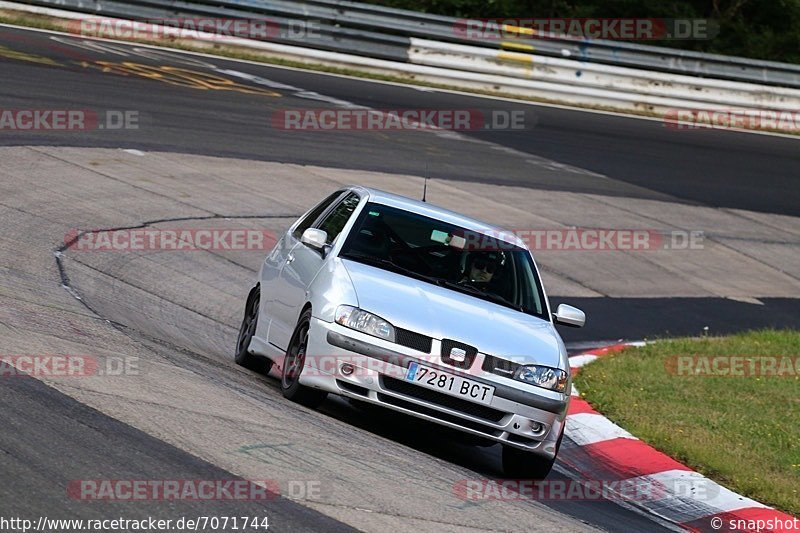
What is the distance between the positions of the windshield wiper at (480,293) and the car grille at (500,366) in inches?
36.3

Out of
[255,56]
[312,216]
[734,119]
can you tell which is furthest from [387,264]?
[734,119]

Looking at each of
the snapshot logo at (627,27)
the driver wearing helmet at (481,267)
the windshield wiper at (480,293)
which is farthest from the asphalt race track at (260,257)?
the snapshot logo at (627,27)

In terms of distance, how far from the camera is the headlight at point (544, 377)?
777 cm

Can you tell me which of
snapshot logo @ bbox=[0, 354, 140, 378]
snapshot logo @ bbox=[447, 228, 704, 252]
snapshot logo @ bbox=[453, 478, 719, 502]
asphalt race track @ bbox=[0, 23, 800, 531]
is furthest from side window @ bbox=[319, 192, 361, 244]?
snapshot logo @ bbox=[447, 228, 704, 252]

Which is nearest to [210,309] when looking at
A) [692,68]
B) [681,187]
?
[681,187]

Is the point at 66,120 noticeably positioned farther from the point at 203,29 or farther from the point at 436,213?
the point at 436,213

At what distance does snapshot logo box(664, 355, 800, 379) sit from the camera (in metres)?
12.1

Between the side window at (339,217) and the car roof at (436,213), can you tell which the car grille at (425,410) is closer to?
the side window at (339,217)

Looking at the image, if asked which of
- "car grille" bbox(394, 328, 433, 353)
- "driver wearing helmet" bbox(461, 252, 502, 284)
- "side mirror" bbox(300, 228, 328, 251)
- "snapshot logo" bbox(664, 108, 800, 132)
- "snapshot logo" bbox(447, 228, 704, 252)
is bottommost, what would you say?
"snapshot logo" bbox(447, 228, 704, 252)

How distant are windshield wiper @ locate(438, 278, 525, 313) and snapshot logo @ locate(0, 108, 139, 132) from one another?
9187 mm

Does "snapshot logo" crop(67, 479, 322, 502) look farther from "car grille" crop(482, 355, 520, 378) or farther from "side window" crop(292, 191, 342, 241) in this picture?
"side window" crop(292, 191, 342, 241)

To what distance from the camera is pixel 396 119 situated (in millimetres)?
22031

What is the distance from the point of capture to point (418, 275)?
8.52 meters

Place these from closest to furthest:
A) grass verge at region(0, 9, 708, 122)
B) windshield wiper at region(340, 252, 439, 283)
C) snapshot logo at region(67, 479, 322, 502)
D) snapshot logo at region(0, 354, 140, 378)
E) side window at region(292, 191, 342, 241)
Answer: snapshot logo at region(67, 479, 322, 502) < snapshot logo at region(0, 354, 140, 378) < windshield wiper at region(340, 252, 439, 283) < side window at region(292, 191, 342, 241) < grass verge at region(0, 9, 708, 122)
